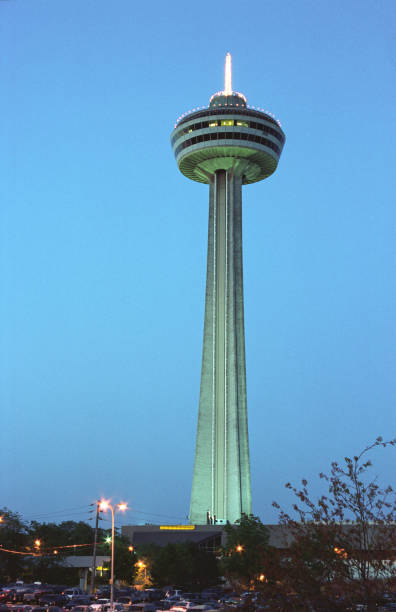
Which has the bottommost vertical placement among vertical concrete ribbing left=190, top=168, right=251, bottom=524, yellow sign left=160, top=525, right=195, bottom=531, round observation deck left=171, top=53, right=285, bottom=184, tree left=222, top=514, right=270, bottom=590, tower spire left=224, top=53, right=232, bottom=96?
tree left=222, top=514, right=270, bottom=590

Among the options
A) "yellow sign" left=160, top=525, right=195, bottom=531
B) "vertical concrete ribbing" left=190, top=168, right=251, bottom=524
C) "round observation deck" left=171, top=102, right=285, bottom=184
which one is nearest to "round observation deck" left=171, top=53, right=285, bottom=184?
"round observation deck" left=171, top=102, right=285, bottom=184

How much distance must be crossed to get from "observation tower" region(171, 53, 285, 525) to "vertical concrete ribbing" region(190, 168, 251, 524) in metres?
0.17

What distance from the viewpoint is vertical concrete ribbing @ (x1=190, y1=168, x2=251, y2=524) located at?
4552 inches

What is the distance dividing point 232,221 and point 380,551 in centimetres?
10946

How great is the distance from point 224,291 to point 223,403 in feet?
65.6

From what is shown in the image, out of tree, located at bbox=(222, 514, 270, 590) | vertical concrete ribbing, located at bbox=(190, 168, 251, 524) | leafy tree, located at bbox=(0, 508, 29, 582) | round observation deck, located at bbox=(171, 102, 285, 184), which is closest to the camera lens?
tree, located at bbox=(222, 514, 270, 590)

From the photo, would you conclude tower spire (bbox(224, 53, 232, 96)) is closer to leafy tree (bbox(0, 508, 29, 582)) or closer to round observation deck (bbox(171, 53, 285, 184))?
round observation deck (bbox(171, 53, 285, 184))

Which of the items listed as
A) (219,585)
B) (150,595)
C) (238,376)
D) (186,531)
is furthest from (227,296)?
(150,595)

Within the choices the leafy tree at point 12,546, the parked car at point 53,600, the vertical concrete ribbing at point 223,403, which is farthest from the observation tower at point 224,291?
the parked car at point 53,600

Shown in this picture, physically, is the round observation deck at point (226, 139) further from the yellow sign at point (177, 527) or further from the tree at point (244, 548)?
the tree at point (244, 548)

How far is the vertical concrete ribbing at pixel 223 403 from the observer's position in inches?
4552

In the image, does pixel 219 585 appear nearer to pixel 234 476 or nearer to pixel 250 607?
pixel 234 476

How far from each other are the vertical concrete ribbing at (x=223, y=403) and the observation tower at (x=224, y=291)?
0.55 ft

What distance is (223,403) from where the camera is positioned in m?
118
